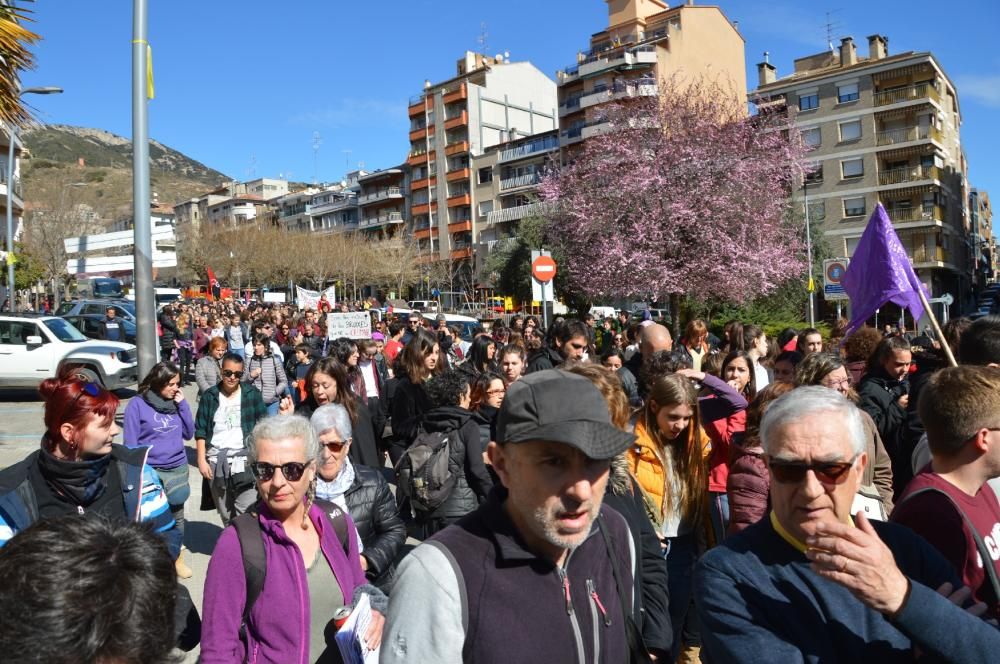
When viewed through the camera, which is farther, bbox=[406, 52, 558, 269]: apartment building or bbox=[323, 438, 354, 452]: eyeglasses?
bbox=[406, 52, 558, 269]: apartment building

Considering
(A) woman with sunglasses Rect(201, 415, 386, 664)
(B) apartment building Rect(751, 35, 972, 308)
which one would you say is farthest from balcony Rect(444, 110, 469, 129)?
(A) woman with sunglasses Rect(201, 415, 386, 664)

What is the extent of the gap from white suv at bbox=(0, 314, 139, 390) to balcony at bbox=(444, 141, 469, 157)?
5934 cm

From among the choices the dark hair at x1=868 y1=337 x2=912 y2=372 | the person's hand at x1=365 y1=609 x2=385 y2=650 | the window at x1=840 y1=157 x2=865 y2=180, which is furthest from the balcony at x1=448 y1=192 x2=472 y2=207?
the person's hand at x1=365 y1=609 x2=385 y2=650

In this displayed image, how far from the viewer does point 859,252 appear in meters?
6.89

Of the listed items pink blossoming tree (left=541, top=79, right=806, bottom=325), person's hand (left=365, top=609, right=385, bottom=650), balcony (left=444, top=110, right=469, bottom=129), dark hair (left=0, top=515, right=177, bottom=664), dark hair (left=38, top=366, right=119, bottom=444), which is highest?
balcony (left=444, top=110, right=469, bottom=129)

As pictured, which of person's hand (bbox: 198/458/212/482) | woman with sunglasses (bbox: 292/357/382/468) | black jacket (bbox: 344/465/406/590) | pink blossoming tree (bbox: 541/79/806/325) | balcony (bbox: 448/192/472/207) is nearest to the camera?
black jacket (bbox: 344/465/406/590)

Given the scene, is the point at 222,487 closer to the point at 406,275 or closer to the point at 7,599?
the point at 7,599

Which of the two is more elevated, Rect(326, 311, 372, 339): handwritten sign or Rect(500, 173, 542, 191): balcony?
Rect(500, 173, 542, 191): balcony

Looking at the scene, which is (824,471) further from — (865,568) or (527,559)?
(527,559)

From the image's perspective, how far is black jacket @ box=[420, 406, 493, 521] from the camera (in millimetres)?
4797

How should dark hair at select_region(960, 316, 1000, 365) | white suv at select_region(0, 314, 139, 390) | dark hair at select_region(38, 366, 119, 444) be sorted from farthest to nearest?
1. white suv at select_region(0, 314, 139, 390)
2. dark hair at select_region(960, 316, 1000, 365)
3. dark hair at select_region(38, 366, 119, 444)

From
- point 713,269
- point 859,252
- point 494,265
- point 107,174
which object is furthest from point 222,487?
point 107,174

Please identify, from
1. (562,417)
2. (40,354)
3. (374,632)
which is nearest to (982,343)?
(562,417)

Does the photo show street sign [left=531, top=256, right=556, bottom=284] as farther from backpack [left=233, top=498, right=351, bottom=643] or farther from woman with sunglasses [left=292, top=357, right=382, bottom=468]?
backpack [left=233, top=498, right=351, bottom=643]
